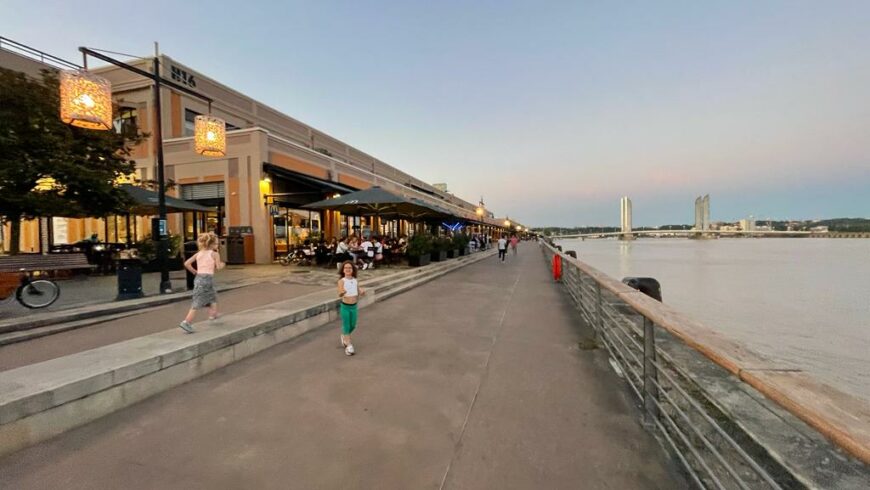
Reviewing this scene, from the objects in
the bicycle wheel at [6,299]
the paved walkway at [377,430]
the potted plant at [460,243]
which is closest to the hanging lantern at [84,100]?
the bicycle wheel at [6,299]

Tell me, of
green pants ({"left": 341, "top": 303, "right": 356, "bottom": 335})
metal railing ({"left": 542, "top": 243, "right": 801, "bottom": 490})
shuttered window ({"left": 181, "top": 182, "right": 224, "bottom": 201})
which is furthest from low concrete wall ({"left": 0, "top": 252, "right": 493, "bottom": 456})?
shuttered window ({"left": 181, "top": 182, "right": 224, "bottom": 201})

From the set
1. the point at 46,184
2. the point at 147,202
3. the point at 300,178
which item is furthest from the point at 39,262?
the point at 300,178

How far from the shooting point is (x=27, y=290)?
661 centimetres

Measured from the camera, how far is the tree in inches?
358

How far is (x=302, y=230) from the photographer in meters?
19.0

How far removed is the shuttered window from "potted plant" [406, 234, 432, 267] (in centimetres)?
914

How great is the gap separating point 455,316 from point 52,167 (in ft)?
34.3

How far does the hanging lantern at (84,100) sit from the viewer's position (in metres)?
6.45

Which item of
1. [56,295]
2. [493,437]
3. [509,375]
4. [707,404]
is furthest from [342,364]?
[56,295]

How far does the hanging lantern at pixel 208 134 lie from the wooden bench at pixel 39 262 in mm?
3441

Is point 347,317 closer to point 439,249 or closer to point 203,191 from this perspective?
point 439,249

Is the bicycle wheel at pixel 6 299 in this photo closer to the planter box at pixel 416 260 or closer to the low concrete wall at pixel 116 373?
the low concrete wall at pixel 116 373

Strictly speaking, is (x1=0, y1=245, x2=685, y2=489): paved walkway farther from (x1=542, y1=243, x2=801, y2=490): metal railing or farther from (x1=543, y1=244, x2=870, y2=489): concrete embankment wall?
(x1=543, y1=244, x2=870, y2=489): concrete embankment wall

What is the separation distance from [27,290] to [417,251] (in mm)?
10347
